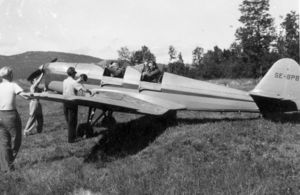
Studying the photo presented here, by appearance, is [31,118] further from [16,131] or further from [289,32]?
[289,32]

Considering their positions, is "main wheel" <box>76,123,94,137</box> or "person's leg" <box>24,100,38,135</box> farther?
"person's leg" <box>24,100,38,135</box>

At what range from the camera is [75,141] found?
A: 28.3 feet

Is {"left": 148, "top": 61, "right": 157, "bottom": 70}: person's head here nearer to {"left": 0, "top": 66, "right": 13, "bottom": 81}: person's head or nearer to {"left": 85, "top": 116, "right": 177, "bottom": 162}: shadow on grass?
{"left": 85, "top": 116, "right": 177, "bottom": 162}: shadow on grass

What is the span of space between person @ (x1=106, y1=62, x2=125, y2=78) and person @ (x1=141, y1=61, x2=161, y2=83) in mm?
755

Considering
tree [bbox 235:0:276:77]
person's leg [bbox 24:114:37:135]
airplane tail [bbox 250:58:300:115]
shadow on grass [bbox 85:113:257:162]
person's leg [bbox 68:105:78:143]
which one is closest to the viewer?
shadow on grass [bbox 85:113:257:162]

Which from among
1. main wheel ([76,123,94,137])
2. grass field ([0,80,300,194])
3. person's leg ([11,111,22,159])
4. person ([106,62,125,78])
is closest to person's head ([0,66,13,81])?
person's leg ([11,111,22,159])

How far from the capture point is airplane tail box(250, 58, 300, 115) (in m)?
8.48

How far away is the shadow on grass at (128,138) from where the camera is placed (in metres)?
7.14

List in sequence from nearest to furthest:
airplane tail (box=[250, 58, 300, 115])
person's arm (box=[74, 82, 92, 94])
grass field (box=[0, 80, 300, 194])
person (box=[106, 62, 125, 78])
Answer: grass field (box=[0, 80, 300, 194]), person's arm (box=[74, 82, 92, 94]), airplane tail (box=[250, 58, 300, 115]), person (box=[106, 62, 125, 78])

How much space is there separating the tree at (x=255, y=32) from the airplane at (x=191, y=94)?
52.0m

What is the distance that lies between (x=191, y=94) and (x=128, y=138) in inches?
88.9

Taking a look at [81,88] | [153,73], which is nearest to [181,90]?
[153,73]

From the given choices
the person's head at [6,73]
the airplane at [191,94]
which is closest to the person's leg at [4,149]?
the person's head at [6,73]

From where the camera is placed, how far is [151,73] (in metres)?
9.69
